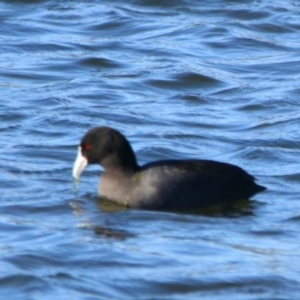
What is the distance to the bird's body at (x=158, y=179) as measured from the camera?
1017 cm

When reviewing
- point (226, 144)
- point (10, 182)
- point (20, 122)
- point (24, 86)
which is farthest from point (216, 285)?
point (24, 86)

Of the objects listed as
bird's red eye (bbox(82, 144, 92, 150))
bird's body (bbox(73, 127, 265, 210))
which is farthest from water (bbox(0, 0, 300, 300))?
bird's red eye (bbox(82, 144, 92, 150))

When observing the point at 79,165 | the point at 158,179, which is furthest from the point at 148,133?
the point at 158,179

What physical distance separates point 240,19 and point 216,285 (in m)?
12.7

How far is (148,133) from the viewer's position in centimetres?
1323

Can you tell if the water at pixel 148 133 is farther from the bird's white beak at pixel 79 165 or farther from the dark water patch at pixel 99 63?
the bird's white beak at pixel 79 165

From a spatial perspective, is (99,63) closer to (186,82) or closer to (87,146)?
(186,82)

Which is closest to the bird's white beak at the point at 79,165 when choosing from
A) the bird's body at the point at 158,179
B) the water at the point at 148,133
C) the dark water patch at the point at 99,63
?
the bird's body at the point at 158,179

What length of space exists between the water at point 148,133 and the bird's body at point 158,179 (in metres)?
0.16

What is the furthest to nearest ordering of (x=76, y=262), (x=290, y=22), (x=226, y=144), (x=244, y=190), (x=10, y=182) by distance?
(x=290, y=22)
(x=226, y=144)
(x=10, y=182)
(x=244, y=190)
(x=76, y=262)

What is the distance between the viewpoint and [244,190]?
10.4m

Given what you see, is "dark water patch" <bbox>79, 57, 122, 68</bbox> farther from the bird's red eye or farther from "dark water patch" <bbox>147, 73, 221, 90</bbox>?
the bird's red eye

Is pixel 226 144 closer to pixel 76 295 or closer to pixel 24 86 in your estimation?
pixel 24 86

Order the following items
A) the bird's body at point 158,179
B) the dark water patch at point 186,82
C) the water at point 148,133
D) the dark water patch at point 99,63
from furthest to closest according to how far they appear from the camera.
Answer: the dark water patch at point 99,63
the dark water patch at point 186,82
the bird's body at point 158,179
the water at point 148,133
